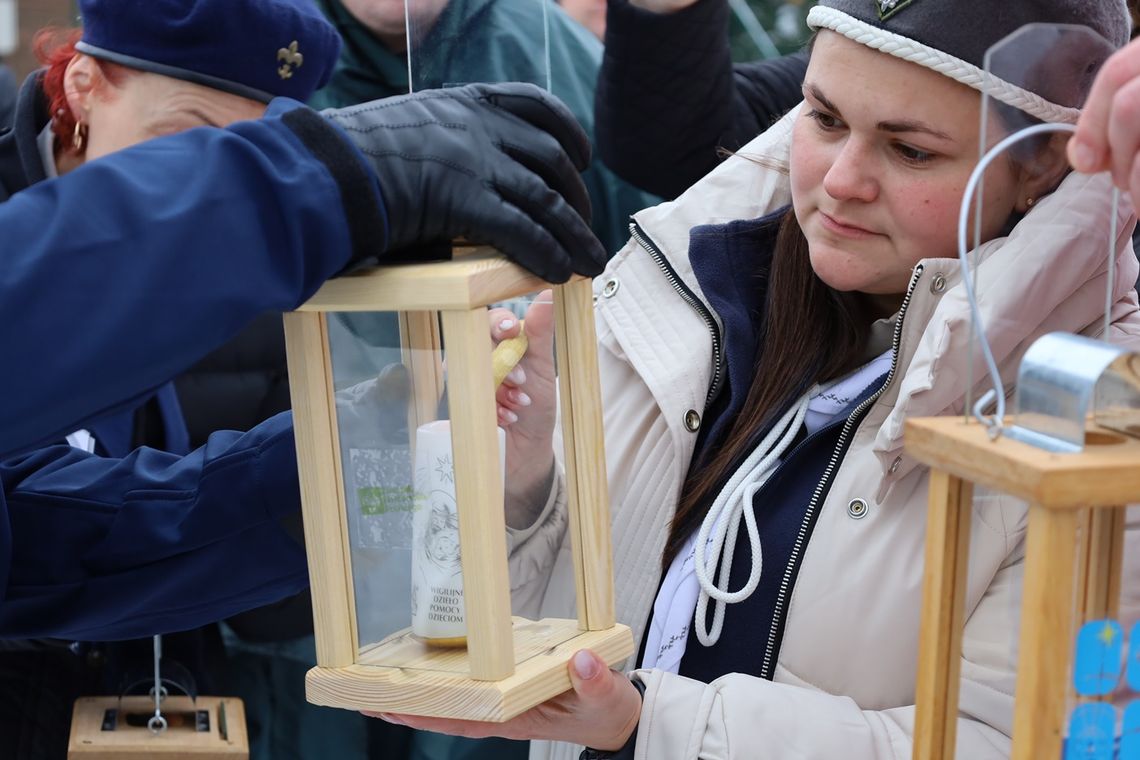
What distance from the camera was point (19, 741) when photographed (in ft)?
5.89

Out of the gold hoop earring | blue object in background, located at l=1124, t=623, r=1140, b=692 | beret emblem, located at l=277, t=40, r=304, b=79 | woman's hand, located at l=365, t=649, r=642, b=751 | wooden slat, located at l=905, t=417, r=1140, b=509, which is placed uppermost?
beret emblem, located at l=277, t=40, r=304, b=79

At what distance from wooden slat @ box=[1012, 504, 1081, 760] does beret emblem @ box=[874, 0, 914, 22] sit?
0.72 meters

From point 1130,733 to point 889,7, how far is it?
0.80 m

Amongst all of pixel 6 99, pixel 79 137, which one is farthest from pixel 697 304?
pixel 6 99

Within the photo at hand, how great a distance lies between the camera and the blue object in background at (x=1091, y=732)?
860 millimetres

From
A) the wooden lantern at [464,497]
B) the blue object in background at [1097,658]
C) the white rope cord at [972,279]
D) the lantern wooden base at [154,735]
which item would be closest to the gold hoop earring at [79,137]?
the lantern wooden base at [154,735]

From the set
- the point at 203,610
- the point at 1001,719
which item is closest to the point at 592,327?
the point at 1001,719

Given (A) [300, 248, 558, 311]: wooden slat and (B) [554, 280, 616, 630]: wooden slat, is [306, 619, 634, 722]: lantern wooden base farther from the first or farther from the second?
(A) [300, 248, 558, 311]: wooden slat

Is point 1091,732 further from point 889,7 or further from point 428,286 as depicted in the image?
point 889,7

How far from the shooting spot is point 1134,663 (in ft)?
2.90

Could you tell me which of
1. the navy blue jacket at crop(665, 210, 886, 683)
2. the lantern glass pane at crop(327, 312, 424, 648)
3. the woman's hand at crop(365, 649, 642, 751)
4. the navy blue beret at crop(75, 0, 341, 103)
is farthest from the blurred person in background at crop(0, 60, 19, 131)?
the woman's hand at crop(365, 649, 642, 751)

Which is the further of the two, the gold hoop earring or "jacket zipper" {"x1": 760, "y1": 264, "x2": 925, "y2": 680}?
the gold hoop earring

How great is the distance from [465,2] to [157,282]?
510mm

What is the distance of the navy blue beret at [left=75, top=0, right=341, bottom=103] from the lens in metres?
2.01
